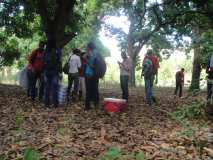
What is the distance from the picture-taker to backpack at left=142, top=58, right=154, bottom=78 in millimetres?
14609

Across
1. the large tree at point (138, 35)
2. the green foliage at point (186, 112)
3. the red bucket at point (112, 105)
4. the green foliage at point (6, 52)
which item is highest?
the large tree at point (138, 35)

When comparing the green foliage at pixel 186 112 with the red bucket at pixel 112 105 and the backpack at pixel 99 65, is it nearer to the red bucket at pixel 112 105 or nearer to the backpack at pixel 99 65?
the red bucket at pixel 112 105

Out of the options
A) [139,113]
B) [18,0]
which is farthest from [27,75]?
[18,0]

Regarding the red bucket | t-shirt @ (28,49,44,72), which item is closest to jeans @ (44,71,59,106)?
t-shirt @ (28,49,44,72)

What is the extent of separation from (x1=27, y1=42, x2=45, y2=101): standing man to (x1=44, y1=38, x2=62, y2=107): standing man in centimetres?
89

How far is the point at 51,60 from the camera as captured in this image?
42.9 ft

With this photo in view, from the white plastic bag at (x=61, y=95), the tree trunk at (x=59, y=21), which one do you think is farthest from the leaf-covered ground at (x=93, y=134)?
the tree trunk at (x=59, y=21)

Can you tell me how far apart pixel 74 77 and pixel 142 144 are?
7.74m

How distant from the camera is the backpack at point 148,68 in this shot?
14.6m

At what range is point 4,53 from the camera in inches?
965

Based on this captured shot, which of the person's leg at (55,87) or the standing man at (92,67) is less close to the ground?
the standing man at (92,67)

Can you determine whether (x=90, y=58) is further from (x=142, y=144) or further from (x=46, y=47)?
(x=142, y=144)

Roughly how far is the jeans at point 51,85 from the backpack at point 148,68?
9.87 ft

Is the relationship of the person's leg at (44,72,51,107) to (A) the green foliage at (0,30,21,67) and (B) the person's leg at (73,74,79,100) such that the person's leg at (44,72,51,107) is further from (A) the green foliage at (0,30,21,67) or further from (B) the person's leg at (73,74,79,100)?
(A) the green foliage at (0,30,21,67)
